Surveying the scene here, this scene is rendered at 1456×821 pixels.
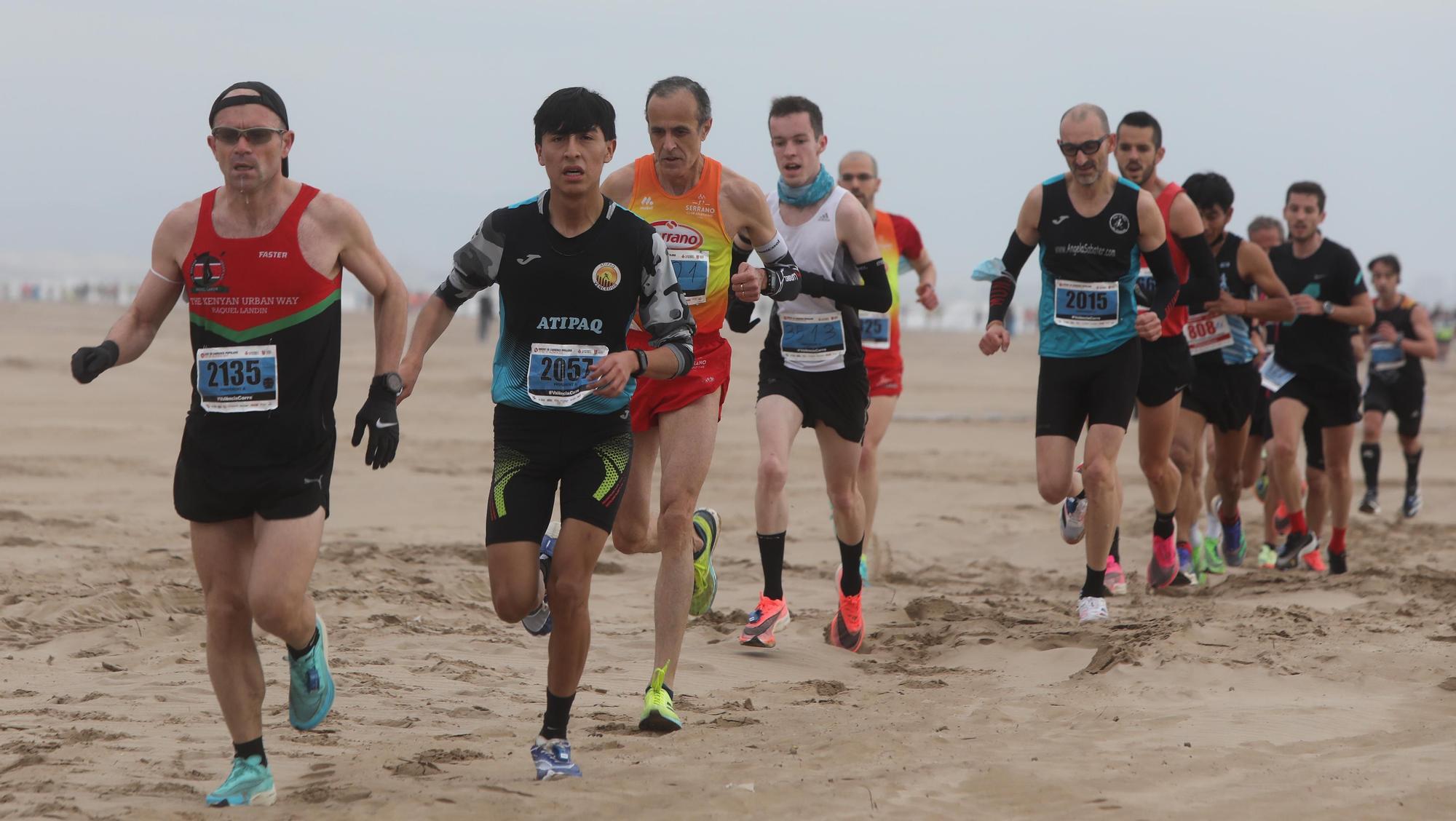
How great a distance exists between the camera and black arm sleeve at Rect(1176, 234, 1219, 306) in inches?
329

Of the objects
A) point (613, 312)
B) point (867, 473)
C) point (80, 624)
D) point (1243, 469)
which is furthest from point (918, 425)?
point (613, 312)

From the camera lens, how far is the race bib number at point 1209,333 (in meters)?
9.62

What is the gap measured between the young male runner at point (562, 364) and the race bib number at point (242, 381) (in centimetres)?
48

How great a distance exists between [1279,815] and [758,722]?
195cm

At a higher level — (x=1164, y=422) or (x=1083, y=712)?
(x=1164, y=422)

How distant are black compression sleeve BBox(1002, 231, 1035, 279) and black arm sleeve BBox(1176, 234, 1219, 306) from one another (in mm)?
1003

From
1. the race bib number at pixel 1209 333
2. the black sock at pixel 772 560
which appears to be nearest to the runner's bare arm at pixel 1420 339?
the race bib number at pixel 1209 333

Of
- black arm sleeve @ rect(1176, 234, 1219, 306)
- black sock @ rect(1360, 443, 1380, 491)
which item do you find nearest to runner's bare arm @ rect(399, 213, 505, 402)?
black arm sleeve @ rect(1176, 234, 1219, 306)

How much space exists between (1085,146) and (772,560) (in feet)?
8.32

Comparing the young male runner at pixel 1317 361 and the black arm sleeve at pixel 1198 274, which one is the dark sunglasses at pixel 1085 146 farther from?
the young male runner at pixel 1317 361

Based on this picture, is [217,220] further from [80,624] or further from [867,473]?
[867,473]

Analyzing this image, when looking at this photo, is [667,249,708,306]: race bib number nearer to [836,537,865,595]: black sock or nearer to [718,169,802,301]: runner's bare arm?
[718,169,802,301]: runner's bare arm

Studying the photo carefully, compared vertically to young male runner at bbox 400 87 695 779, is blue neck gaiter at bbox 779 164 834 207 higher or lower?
higher

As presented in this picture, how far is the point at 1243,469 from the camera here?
36.7 ft
